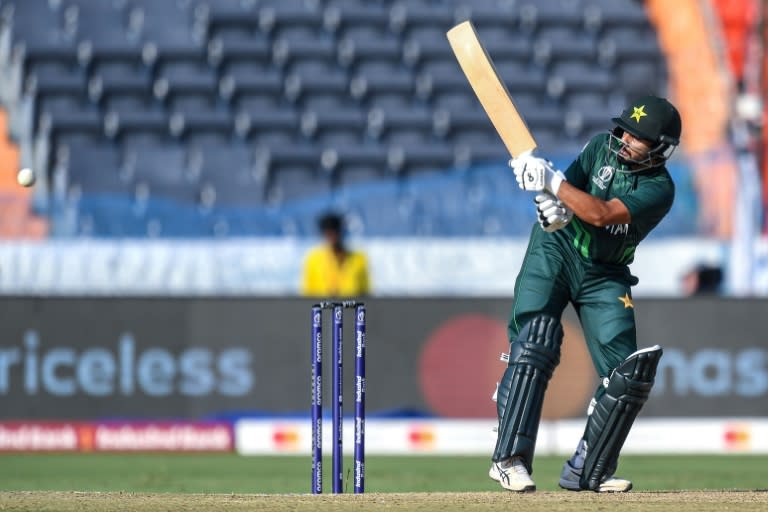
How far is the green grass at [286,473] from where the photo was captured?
7508 mm

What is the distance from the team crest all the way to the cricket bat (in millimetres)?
343

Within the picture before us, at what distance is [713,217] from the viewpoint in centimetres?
1266

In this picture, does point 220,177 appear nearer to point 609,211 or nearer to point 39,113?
point 39,113

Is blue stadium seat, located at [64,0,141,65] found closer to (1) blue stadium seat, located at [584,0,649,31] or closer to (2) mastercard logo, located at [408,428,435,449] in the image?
(1) blue stadium seat, located at [584,0,649,31]

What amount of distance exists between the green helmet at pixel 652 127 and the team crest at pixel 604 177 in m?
0.06

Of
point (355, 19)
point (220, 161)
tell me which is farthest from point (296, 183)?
point (355, 19)

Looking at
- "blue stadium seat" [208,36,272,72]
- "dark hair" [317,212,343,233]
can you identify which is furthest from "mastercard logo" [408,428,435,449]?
"blue stadium seat" [208,36,272,72]

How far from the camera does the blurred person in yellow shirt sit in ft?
34.1

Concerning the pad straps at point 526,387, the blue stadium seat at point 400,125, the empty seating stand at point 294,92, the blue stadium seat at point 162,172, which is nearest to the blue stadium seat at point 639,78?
the empty seating stand at point 294,92

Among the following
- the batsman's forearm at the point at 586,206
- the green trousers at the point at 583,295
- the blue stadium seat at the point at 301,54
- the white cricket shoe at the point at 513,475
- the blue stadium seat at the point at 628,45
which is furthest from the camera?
the blue stadium seat at the point at 628,45

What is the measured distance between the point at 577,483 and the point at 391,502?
3.31ft

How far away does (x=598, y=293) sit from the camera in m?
5.82

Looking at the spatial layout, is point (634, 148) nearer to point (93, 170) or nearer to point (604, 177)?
point (604, 177)

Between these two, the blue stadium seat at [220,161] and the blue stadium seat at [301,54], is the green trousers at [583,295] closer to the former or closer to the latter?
the blue stadium seat at [220,161]
